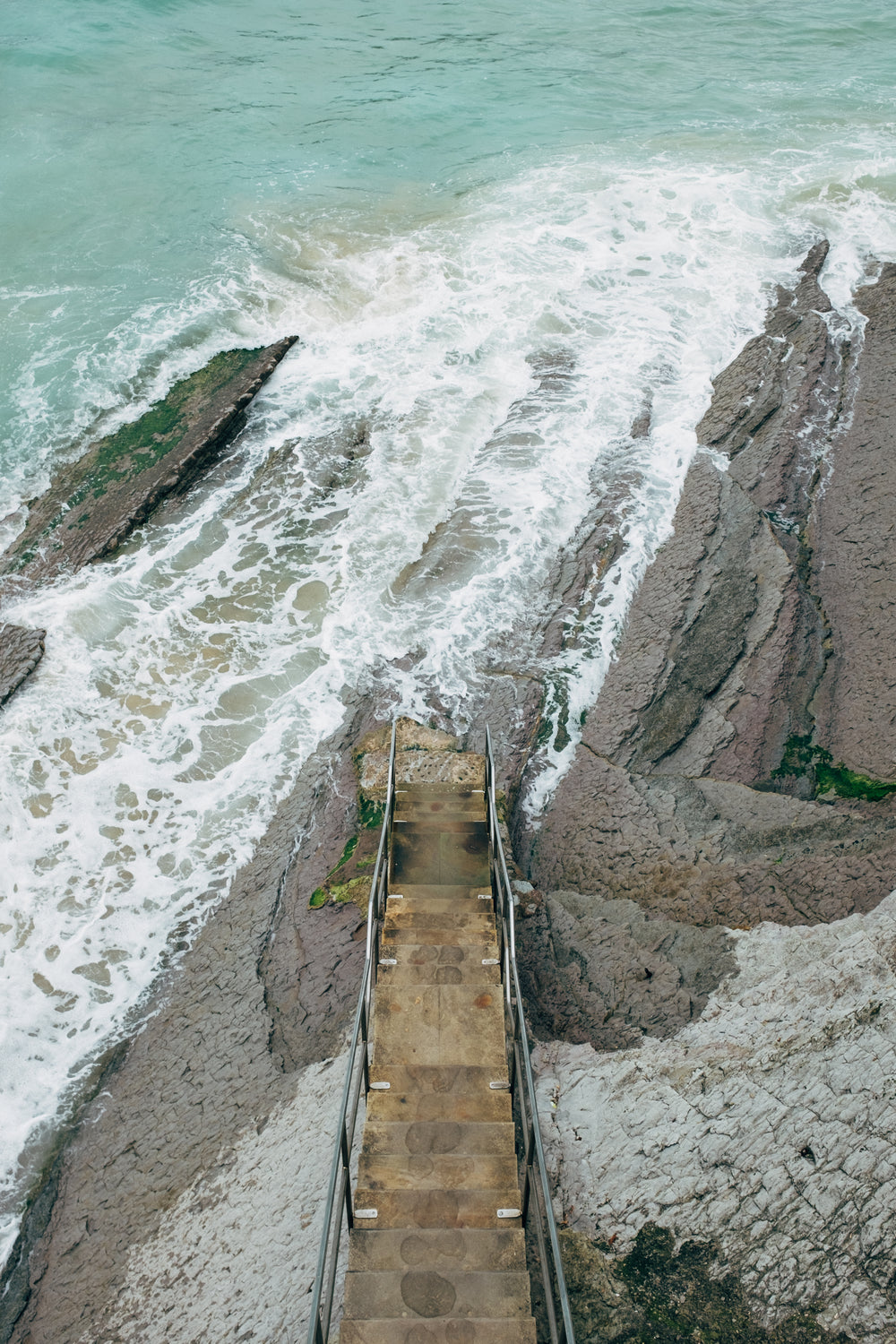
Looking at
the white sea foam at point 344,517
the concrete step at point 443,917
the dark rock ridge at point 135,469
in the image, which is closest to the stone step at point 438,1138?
the concrete step at point 443,917

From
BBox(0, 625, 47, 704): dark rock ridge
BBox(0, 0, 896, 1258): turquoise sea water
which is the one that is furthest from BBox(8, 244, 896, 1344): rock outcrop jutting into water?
BBox(0, 625, 47, 704): dark rock ridge

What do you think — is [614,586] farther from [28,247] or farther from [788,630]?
[28,247]

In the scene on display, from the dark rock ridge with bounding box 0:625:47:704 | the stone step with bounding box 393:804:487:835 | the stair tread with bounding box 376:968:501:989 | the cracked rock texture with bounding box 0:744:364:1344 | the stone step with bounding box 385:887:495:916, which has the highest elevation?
the stair tread with bounding box 376:968:501:989

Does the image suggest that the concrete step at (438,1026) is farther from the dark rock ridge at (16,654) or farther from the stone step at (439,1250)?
the dark rock ridge at (16,654)

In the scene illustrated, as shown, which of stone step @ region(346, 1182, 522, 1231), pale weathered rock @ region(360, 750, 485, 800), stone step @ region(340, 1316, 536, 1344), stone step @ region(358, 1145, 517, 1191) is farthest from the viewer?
pale weathered rock @ region(360, 750, 485, 800)

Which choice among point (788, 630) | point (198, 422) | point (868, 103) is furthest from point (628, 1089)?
point (868, 103)

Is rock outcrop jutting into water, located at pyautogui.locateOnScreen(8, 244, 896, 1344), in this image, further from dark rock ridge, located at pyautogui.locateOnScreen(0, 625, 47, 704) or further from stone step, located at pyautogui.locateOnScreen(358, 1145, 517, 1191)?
dark rock ridge, located at pyautogui.locateOnScreen(0, 625, 47, 704)

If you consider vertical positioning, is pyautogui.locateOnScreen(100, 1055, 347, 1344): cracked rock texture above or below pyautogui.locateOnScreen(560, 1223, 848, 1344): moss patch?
below
